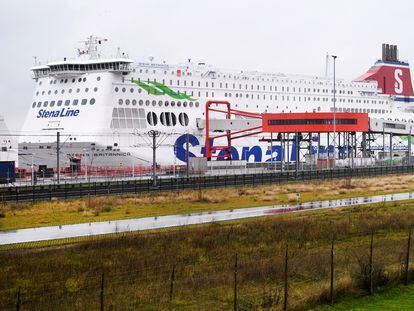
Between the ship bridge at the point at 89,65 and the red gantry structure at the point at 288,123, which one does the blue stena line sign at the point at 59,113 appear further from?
the red gantry structure at the point at 288,123

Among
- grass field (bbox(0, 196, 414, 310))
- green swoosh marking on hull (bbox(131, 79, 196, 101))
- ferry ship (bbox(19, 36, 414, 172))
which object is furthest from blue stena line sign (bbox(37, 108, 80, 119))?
grass field (bbox(0, 196, 414, 310))

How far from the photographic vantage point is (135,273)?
19.0 m

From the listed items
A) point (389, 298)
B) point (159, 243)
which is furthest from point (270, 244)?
point (389, 298)

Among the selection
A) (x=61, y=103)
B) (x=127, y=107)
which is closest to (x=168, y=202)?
(x=127, y=107)

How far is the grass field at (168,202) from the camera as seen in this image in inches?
1308

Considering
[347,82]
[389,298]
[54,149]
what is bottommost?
[389,298]

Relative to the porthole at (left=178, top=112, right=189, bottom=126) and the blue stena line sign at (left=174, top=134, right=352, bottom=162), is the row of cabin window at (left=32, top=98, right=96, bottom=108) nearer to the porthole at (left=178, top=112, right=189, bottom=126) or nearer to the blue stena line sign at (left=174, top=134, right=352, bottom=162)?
the blue stena line sign at (left=174, top=134, right=352, bottom=162)

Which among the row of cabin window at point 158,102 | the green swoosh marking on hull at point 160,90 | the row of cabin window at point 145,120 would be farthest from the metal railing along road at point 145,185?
the green swoosh marking on hull at point 160,90

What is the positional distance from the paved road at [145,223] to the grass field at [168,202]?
1652 millimetres

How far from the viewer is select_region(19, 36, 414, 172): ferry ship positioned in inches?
2527

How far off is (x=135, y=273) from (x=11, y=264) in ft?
14.4

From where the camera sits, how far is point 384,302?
670 inches

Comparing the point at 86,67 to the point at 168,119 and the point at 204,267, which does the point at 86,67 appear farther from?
the point at 204,267

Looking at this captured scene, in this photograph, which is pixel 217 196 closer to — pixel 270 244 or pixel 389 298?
pixel 270 244
